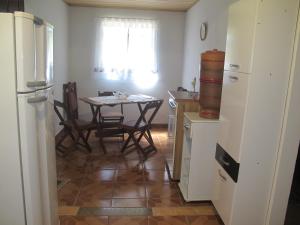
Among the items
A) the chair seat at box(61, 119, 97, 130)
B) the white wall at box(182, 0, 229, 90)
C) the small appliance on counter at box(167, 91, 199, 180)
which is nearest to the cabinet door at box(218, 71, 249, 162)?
the small appliance on counter at box(167, 91, 199, 180)

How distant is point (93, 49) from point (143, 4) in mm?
1234

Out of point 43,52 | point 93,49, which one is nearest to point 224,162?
point 43,52

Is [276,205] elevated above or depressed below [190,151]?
below

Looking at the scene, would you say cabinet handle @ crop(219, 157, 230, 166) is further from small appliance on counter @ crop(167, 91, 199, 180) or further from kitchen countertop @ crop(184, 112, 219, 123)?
small appliance on counter @ crop(167, 91, 199, 180)

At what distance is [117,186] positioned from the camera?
2.87 m

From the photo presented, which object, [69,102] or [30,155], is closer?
[30,155]

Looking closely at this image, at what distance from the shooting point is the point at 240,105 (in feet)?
5.89

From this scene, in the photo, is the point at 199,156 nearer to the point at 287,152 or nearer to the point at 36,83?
the point at 287,152

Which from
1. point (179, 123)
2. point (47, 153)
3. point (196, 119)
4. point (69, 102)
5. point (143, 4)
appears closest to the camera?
point (47, 153)

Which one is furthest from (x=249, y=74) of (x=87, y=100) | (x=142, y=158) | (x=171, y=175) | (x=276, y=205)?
(x=87, y=100)

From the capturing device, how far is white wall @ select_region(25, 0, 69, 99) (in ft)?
11.6

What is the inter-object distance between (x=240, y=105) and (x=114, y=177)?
1.85 metres

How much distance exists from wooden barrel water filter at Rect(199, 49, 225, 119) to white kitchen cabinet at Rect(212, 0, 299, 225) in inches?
12.7

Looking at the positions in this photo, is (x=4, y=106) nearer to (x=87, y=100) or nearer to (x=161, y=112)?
(x=87, y=100)
